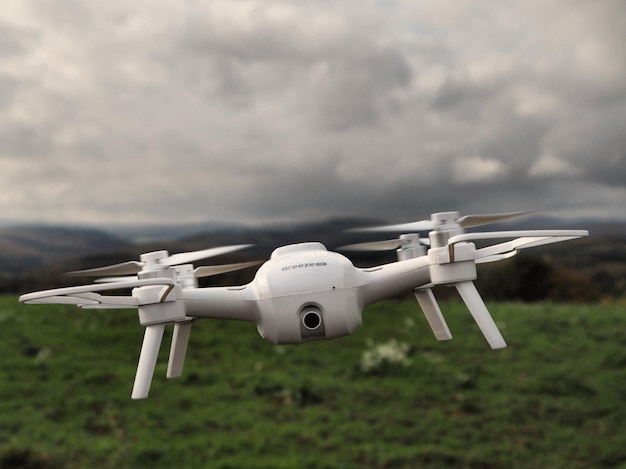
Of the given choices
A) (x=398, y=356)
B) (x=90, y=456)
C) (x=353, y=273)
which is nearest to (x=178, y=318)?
(x=353, y=273)

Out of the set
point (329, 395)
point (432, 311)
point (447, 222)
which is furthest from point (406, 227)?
point (329, 395)

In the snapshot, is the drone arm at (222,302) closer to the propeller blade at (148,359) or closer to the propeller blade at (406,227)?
the propeller blade at (148,359)

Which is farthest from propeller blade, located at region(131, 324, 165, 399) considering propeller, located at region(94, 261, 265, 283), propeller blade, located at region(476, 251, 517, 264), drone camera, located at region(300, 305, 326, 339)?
propeller blade, located at region(476, 251, 517, 264)

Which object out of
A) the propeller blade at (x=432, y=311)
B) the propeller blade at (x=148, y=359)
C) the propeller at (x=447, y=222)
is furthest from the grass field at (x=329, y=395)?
the propeller blade at (x=148, y=359)

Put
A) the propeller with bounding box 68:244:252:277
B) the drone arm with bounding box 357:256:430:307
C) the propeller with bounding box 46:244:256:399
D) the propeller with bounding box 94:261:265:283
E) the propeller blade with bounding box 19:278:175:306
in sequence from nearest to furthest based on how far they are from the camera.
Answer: the propeller blade with bounding box 19:278:175:306, the propeller with bounding box 46:244:256:399, the propeller with bounding box 68:244:252:277, the drone arm with bounding box 357:256:430:307, the propeller with bounding box 94:261:265:283

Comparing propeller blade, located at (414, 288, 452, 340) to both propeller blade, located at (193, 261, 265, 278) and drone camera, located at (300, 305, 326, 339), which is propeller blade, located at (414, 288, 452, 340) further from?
propeller blade, located at (193, 261, 265, 278)

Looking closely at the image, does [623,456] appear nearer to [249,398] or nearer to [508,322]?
[508,322]

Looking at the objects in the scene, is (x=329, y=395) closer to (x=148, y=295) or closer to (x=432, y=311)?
(x=432, y=311)
